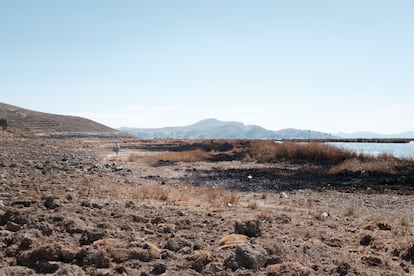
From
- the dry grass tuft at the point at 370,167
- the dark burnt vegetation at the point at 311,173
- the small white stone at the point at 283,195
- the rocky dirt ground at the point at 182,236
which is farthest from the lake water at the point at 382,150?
the rocky dirt ground at the point at 182,236

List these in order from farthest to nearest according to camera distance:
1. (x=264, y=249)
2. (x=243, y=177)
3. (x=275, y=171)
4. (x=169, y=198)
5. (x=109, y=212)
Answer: (x=275, y=171) → (x=243, y=177) → (x=169, y=198) → (x=109, y=212) → (x=264, y=249)

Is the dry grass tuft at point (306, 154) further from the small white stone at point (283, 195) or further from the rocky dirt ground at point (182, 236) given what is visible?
the rocky dirt ground at point (182, 236)

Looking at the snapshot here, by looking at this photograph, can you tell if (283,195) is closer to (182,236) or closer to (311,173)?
(182,236)

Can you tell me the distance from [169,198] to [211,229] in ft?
12.6

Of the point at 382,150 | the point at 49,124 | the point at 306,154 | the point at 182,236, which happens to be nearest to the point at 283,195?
the point at 182,236

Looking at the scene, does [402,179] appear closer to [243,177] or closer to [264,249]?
[243,177]

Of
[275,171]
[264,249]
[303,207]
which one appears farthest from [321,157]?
[264,249]

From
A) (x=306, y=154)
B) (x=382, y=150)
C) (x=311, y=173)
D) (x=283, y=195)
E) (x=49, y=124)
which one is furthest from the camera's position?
(x=49, y=124)

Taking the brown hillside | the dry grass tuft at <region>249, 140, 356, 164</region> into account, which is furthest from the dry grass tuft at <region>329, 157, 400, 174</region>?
the brown hillside

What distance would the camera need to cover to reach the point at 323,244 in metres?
6.72

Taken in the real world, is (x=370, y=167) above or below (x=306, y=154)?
below

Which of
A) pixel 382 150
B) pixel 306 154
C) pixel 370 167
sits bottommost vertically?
pixel 370 167

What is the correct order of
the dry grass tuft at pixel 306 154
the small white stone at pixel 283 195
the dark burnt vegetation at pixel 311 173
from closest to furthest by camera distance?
1. the small white stone at pixel 283 195
2. the dark burnt vegetation at pixel 311 173
3. the dry grass tuft at pixel 306 154

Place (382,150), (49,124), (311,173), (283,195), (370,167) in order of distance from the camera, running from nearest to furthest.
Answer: (283,195), (311,173), (370,167), (382,150), (49,124)
